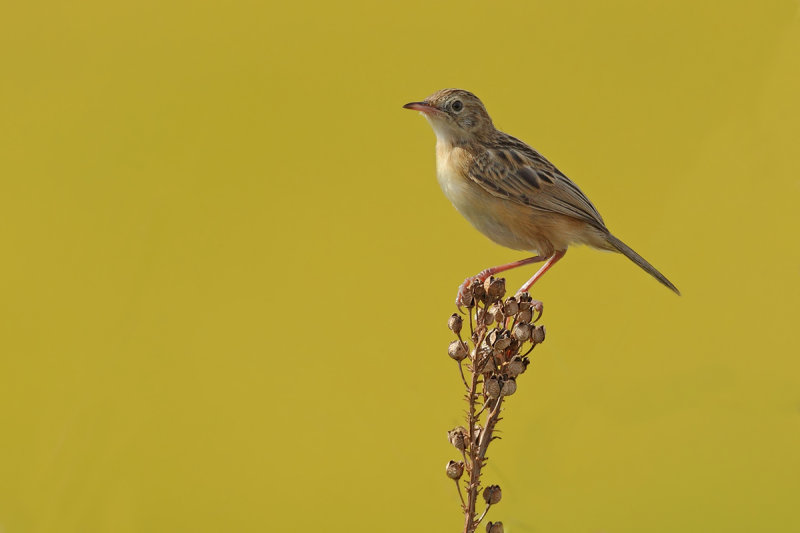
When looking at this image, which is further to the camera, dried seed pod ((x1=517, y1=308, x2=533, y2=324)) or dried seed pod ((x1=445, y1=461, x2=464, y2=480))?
dried seed pod ((x1=517, y1=308, x2=533, y2=324))

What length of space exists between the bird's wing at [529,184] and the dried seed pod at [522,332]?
1.72 metres

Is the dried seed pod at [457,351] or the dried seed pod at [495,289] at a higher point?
the dried seed pod at [495,289]

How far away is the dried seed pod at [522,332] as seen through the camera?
9.12 feet

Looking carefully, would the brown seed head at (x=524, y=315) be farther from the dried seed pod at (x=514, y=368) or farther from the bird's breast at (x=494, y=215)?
the bird's breast at (x=494, y=215)

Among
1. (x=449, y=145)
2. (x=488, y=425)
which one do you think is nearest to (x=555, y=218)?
(x=449, y=145)

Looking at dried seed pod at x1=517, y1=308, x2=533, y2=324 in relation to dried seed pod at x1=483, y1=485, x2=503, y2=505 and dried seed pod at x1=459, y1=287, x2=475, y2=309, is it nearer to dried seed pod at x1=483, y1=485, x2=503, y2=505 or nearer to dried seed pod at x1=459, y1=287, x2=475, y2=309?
dried seed pod at x1=459, y1=287, x2=475, y2=309

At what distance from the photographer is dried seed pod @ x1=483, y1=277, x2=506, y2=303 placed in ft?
9.62

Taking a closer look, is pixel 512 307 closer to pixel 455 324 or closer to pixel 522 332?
pixel 522 332

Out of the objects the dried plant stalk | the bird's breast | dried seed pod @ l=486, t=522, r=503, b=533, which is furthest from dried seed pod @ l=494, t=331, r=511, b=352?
the bird's breast

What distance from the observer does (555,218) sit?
4.45 meters

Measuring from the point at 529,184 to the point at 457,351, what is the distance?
1.97 metres

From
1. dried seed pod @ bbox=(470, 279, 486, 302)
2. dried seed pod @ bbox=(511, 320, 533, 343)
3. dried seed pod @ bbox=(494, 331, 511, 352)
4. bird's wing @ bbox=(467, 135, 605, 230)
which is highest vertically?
bird's wing @ bbox=(467, 135, 605, 230)

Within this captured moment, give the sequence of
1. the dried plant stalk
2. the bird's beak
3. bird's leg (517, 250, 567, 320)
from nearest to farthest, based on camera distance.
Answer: the dried plant stalk, bird's leg (517, 250, 567, 320), the bird's beak

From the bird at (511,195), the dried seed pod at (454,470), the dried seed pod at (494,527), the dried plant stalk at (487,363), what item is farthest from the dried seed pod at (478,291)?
the bird at (511,195)
